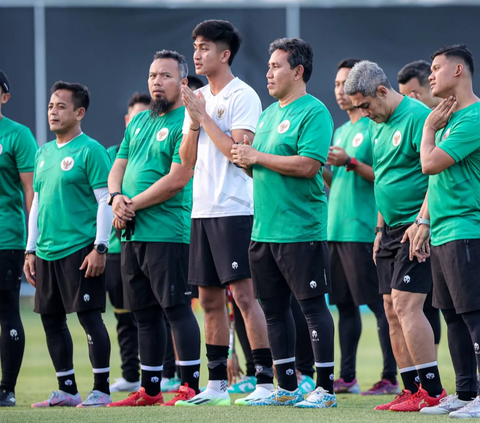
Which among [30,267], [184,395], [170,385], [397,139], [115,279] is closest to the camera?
[397,139]

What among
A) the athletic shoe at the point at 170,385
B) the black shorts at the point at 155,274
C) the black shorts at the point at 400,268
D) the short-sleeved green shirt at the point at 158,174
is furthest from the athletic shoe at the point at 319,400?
the athletic shoe at the point at 170,385

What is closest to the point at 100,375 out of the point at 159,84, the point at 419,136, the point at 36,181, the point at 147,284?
the point at 147,284

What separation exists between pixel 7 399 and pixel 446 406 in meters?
2.67

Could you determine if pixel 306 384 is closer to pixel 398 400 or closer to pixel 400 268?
pixel 398 400

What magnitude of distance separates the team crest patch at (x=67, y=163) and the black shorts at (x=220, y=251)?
0.89 m

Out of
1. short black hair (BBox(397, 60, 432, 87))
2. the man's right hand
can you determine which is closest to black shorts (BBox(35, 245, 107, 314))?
the man's right hand

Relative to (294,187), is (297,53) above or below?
above

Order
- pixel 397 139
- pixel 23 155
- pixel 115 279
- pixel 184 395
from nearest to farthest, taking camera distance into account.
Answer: pixel 397 139
pixel 184 395
pixel 23 155
pixel 115 279

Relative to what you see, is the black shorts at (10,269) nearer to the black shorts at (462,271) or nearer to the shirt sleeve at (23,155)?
the shirt sleeve at (23,155)

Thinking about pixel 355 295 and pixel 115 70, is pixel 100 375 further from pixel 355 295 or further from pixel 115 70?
pixel 115 70

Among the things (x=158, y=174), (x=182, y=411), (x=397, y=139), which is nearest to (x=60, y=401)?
(x=182, y=411)

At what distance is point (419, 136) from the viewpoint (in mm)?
4641

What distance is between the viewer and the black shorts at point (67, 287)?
5.11m

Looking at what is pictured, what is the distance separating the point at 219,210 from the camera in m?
4.91
